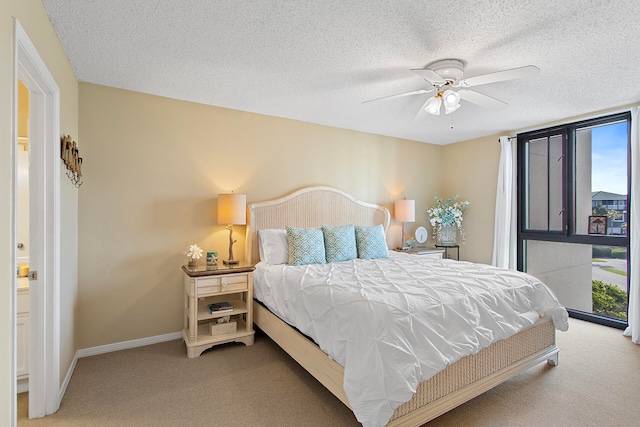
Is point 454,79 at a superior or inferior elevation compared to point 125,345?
superior

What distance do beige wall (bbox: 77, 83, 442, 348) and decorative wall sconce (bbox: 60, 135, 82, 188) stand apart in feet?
0.59

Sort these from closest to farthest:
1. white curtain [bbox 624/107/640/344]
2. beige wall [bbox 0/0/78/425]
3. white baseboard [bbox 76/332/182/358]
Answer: beige wall [bbox 0/0/78/425] → white baseboard [bbox 76/332/182/358] → white curtain [bbox 624/107/640/344]

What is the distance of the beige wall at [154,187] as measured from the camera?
3057 mm

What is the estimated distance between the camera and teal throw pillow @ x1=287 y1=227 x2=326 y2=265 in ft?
11.1

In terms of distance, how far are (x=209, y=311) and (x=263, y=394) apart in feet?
3.67

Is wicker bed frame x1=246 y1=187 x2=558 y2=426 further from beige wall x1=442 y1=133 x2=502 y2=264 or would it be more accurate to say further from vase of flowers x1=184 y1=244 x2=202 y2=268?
beige wall x1=442 y1=133 x2=502 y2=264

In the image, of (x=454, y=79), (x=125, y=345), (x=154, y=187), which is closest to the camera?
(x=454, y=79)

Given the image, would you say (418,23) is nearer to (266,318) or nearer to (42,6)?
(42,6)

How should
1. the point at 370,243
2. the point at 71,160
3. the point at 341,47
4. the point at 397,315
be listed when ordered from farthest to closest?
the point at 370,243 < the point at 71,160 < the point at 341,47 < the point at 397,315

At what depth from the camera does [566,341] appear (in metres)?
3.40

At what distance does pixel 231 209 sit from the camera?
11.0 feet

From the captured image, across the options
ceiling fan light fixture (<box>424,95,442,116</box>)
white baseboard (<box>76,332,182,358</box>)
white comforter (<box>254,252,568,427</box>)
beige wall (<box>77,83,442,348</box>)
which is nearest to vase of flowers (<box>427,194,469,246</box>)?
white comforter (<box>254,252,568,427</box>)

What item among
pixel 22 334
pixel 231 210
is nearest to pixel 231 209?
pixel 231 210

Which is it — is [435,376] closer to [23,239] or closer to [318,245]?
[318,245]
